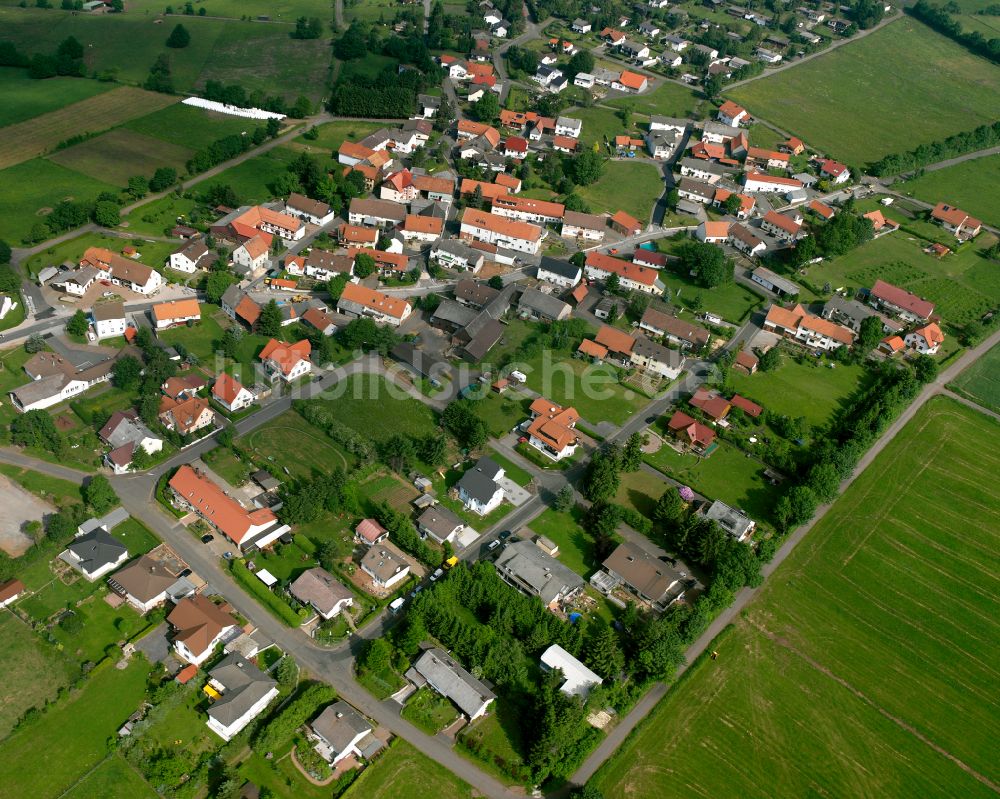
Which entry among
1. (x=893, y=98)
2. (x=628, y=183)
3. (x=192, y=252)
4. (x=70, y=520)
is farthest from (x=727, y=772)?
(x=893, y=98)

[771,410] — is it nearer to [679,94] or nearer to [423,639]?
[423,639]

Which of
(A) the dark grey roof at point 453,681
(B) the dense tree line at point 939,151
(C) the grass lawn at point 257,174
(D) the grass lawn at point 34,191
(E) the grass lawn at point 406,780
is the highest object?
(B) the dense tree line at point 939,151

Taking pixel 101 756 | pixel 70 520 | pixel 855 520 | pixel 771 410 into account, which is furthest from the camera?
pixel 771 410

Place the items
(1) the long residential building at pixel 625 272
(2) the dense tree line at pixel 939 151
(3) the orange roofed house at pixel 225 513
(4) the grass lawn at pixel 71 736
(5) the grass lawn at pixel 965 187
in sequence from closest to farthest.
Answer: (4) the grass lawn at pixel 71 736, (3) the orange roofed house at pixel 225 513, (1) the long residential building at pixel 625 272, (5) the grass lawn at pixel 965 187, (2) the dense tree line at pixel 939 151

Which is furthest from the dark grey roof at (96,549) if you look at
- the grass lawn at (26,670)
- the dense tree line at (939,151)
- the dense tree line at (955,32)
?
the dense tree line at (955,32)

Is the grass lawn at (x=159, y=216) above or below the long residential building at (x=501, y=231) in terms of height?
below

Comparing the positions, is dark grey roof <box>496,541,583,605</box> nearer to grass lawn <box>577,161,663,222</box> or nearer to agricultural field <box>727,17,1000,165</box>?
grass lawn <box>577,161,663,222</box>

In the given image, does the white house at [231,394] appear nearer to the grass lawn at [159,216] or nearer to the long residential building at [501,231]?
the grass lawn at [159,216]
